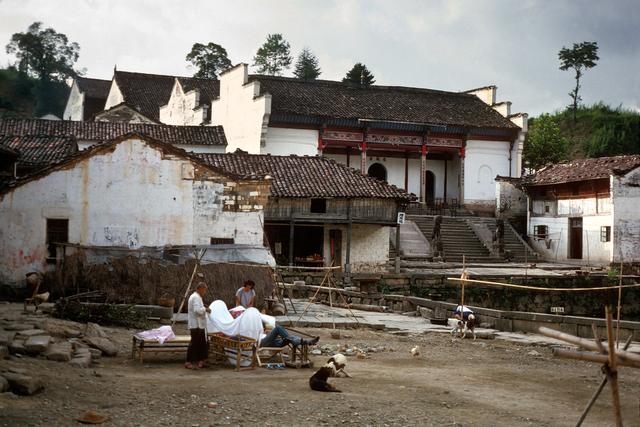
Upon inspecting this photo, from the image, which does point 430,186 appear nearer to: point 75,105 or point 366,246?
point 366,246

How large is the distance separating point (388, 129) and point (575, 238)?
10088mm

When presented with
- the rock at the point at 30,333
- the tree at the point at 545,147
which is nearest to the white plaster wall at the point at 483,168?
the tree at the point at 545,147

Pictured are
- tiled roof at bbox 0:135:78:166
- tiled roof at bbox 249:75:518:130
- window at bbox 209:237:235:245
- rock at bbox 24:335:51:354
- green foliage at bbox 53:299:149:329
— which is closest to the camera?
rock at bbox 24:335:51:354

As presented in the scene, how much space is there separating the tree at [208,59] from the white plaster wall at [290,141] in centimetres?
2105

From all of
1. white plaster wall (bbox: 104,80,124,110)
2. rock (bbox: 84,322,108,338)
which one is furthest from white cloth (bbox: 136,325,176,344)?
white plaster wall (bbox: 104,80,124,110)

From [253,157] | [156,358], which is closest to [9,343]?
[156,358]

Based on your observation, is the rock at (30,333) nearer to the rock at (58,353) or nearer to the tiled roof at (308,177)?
the rock at (58,353)

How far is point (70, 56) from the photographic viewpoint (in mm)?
62469

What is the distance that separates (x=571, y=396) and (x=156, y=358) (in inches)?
244

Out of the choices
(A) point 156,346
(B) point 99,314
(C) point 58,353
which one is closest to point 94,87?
(B) point 99,314

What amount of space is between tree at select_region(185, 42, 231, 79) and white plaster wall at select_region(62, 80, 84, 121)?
807 centimetres

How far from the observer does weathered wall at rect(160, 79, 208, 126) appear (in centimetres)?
4250

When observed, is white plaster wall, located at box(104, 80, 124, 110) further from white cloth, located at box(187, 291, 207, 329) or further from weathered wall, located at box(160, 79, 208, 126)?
white cloth, located at box(187, 291, 207, 329)

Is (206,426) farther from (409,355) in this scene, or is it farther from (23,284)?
(23,284)
